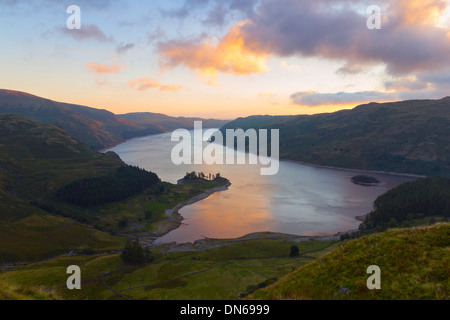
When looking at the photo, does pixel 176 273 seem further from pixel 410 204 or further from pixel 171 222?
pixel 410 204

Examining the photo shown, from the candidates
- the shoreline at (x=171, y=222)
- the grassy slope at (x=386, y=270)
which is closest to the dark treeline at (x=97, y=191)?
the shoreline at (x=171, y=222)

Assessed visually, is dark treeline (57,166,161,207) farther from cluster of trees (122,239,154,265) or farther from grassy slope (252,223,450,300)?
grassy slope (252,223,450,300)

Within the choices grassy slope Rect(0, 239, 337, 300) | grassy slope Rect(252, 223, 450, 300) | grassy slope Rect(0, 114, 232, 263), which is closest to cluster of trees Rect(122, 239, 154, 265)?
grassy slope Rect(0, 239, 337, 300)

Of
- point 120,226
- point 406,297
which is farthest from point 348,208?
point 406,297

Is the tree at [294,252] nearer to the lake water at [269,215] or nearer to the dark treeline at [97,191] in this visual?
the lake water at [269,215]

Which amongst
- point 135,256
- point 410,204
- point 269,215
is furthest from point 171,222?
point 410,204
